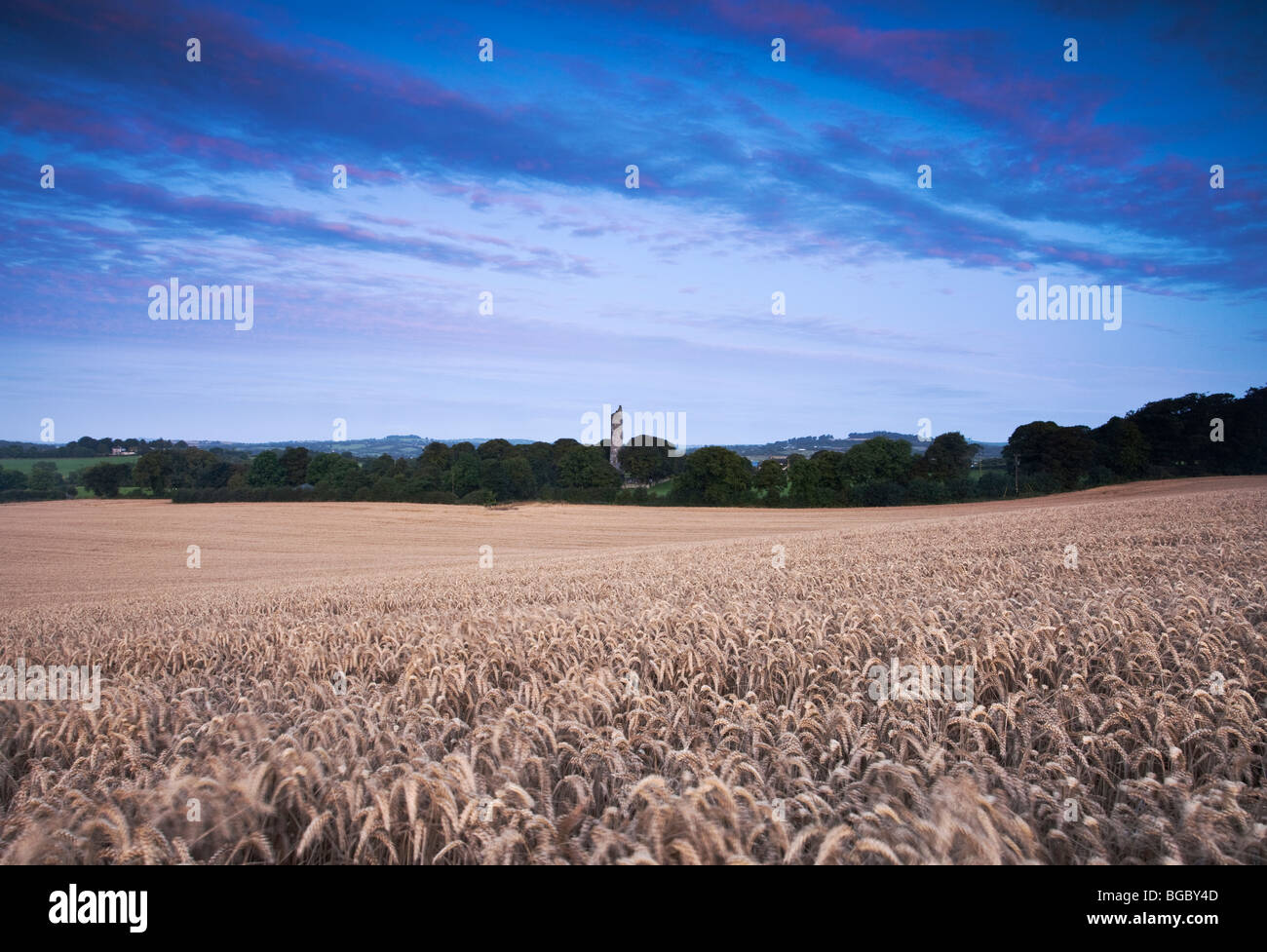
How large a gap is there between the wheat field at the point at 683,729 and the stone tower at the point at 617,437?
227 feet

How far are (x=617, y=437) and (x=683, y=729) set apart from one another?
81906mm

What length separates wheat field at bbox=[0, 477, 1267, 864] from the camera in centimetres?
248

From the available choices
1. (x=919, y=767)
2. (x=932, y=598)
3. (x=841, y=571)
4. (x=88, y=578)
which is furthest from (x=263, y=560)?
(x=919, y=767)

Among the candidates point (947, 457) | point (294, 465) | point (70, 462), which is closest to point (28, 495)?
point (70, 462)

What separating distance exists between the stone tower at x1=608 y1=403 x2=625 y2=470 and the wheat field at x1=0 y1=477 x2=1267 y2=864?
69.3 metres

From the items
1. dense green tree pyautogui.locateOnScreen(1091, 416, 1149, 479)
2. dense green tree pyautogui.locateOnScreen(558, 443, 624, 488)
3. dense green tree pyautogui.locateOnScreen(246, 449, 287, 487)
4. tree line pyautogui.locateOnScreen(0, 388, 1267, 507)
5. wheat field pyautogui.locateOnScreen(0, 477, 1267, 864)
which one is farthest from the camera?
dense green tree pyautogui.locateOnScreen(246, 449, 287, 487)

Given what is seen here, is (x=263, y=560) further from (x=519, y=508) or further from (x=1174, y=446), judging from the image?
(x=1174, y=446)

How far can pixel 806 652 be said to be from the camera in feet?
16.9

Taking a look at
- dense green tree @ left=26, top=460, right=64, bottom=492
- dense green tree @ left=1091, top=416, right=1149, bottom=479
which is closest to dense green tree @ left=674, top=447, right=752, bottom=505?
dense green tree @ left=1091, top=416, right=1149, bottom=479

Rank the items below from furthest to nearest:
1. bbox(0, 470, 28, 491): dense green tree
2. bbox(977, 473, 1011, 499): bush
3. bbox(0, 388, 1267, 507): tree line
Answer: bbox(0, 470, 28, 491): dense green tree
bbox(0, 388, 1267, 507): tree line
bbox(977, 473, 1011, 499): bush

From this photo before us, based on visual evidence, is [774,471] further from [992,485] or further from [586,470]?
[992,485]

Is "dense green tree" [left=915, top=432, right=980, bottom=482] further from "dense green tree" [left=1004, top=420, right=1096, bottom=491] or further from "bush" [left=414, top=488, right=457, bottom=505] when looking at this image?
"bush" [left=414, top=488, right=457, bottom=505]

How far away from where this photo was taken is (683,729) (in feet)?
12.5
